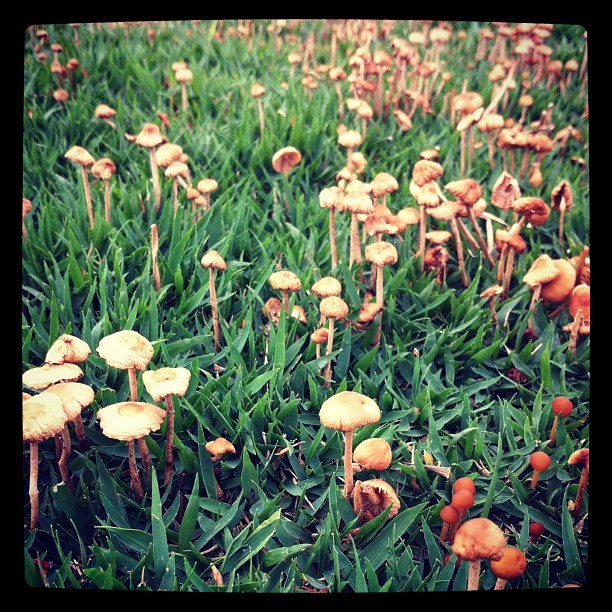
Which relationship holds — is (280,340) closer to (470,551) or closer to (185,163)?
(470,551)

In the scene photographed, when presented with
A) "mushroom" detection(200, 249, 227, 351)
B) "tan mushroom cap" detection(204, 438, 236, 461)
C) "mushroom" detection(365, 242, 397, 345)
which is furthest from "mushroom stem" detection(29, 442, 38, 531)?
"mushroom" detection(365, 242, 397, 345)

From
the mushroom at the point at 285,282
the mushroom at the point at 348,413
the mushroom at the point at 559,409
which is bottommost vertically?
the mushroom at the point at 559,409

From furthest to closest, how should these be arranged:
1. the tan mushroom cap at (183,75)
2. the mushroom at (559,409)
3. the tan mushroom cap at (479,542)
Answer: the tan mushroom cap at (183,75) < the mushroom at (559,409) < the tan mushroom cap at (479,542)

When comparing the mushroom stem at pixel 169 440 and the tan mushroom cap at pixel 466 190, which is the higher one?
the tan mushroom cap at pixel 466 190

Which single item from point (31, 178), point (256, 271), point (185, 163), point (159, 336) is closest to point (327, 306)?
point (256, 271)

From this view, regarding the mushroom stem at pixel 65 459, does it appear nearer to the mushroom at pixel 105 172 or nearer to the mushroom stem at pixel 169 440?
the mushroom stem at pixel 169 440

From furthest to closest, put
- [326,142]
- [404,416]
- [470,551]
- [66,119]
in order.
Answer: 1. [326,142]
2. [66,119]
3. [404,416]
4. [470,551]

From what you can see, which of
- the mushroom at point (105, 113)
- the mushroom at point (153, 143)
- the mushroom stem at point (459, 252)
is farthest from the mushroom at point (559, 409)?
the mushroom at point (105, 113)
